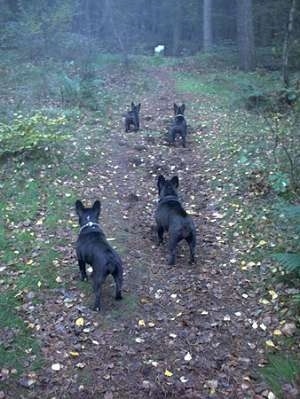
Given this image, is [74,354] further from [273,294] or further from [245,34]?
[245,34]

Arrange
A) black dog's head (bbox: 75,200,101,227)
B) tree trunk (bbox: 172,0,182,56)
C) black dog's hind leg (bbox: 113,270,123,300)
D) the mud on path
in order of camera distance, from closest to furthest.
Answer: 1. the mud on path
2. black dog's hind leg (bbox: 113,270,123,300)
3. black dog's head (bbox: 75,200,101,227)
4. tree trunk (bbox: 172,0,182,56)

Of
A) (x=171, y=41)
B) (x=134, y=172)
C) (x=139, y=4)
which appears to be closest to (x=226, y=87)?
(x=134, y=172)

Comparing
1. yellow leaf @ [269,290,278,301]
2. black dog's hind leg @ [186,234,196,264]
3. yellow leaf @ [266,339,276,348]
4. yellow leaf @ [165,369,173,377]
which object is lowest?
yellow leaf @ [165,369,173,377]

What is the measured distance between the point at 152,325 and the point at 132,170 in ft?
21.3

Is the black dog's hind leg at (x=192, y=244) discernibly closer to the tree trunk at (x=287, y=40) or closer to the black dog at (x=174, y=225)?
the black dog at (x=174, y=225)

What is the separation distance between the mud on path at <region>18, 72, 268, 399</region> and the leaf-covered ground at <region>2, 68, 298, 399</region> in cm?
1

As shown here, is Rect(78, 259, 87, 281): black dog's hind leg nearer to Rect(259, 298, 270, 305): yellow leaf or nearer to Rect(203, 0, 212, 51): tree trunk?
Rect(259, 298, 270, 305): yellow leaf

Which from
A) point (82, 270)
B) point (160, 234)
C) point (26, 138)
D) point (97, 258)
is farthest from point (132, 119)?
point (97, 258)

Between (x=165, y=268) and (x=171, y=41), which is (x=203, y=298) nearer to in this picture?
(x=165, y=268)

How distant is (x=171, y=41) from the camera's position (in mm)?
43938

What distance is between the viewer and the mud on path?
6.00 m

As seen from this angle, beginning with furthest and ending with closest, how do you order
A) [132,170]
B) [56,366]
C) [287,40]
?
[287,40] < [132,170] < [56,366]

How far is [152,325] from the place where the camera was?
279 inches

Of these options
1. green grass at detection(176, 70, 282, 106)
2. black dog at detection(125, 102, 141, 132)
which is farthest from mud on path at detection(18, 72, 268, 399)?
green grass at detection(176, 70, 282, 106)
